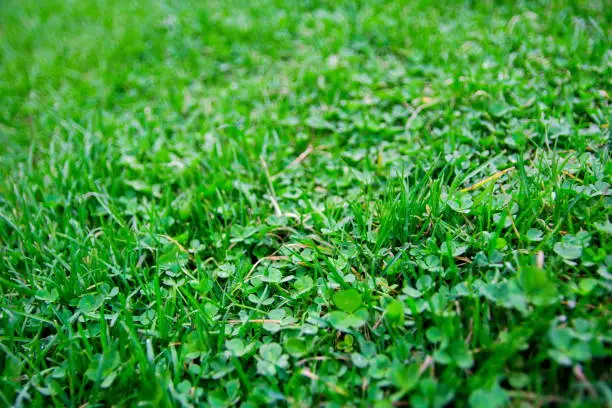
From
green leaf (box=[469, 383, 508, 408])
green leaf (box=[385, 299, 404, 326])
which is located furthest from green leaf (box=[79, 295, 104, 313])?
green leaf (box=[469, 383, 508, 408])

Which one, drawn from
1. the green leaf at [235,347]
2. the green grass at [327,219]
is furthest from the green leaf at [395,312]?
the green leaf at [235,347]

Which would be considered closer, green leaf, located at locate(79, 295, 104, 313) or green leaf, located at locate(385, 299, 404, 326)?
green leaf, located at locate(385, 299, 404, 326)

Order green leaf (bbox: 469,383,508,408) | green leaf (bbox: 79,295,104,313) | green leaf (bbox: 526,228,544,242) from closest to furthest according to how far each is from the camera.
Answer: green leaf (bbox: 469,383,508,408) → green leaf (bbox: 526,228,544,242) → green leaf (bbox: 79,295,104,313)

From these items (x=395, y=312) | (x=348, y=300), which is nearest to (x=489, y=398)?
(x=395, y=312)

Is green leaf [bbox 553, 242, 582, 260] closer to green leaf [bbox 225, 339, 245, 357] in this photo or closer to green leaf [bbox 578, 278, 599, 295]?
green leaf [bbox 578, 278, 599, 295]

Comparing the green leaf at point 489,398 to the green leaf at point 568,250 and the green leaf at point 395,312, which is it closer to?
the green leaf at point 395,312

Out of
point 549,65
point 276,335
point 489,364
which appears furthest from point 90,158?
point 549,65

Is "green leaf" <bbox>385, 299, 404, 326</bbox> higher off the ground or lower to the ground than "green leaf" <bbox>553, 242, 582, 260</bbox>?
lower

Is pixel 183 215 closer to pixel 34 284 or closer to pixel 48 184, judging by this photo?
pixel 34 284
